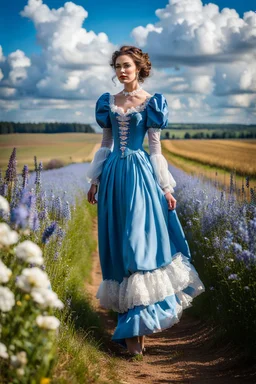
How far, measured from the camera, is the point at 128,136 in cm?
324

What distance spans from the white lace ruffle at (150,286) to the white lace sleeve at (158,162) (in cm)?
46

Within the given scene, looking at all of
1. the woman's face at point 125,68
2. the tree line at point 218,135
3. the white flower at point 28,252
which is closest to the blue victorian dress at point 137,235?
the woman's face at point 125,68

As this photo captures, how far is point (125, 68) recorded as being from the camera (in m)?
3.24

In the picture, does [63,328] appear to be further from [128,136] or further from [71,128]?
[71,128]

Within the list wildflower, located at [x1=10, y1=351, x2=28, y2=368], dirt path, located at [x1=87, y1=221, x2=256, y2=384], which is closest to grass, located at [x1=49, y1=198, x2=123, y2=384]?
dirt path, located at [x1=87, y1=221, x2=256, y2=384]

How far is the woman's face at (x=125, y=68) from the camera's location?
3.23 m

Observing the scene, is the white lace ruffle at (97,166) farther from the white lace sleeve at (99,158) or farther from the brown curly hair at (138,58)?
the brown curly hair at (138,58)

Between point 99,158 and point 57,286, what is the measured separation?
0.88 m

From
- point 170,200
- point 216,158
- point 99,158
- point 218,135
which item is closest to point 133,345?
point 170,200

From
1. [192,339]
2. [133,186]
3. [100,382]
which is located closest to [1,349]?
[100,382]

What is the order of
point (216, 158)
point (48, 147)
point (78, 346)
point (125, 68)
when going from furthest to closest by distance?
point (48, 147) < point (216, 158) < point (125, 68) < point (78, 346)

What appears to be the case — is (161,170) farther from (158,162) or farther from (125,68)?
(125,68)

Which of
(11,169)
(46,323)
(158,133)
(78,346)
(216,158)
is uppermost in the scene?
(158,133)

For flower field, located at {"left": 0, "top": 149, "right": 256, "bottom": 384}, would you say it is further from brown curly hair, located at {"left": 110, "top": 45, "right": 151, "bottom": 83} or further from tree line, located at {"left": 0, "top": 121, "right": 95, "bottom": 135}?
tree line, located at {"left": 0, "top": 121, "right": 95, "bottom": 135}
